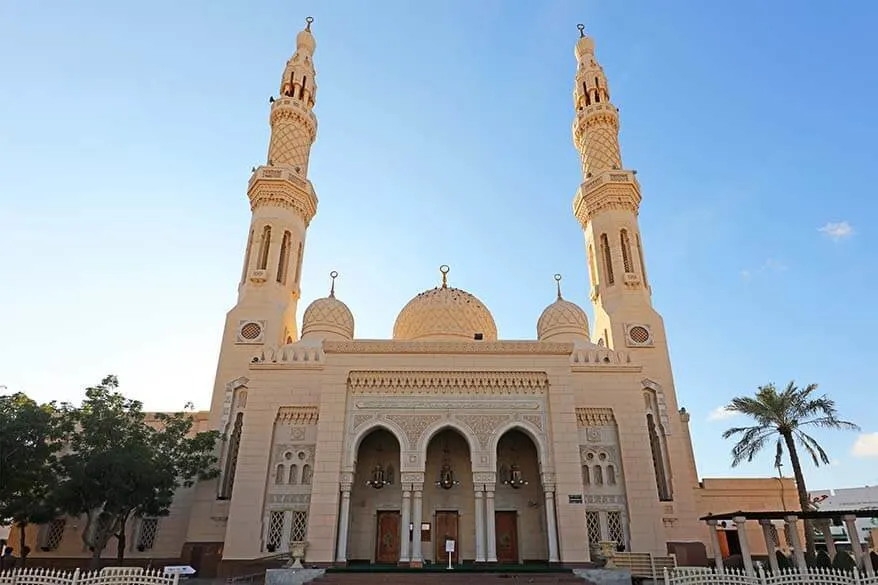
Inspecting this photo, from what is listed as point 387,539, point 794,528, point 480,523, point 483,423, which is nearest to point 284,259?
point 483,423

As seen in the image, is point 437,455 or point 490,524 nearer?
point 490,524

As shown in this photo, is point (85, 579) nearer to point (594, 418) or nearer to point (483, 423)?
point (483, 423)

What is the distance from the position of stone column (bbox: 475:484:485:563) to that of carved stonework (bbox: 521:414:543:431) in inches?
89.1

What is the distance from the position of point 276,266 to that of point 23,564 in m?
12.2

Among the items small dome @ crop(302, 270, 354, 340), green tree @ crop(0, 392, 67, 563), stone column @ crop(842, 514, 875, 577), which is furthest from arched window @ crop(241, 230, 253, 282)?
stone column @ crop(842, 514, 875, 577)

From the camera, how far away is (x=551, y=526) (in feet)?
50.5

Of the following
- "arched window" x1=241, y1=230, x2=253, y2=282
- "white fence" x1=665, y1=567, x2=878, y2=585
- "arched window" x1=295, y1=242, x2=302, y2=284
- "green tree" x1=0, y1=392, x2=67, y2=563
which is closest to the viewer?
"white fence" x1=665, y1=567, x2=878, y2=585

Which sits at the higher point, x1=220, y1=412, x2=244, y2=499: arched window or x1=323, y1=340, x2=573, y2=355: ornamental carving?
x1=323, y1=340, x2=573, y2=355: ornamental carving

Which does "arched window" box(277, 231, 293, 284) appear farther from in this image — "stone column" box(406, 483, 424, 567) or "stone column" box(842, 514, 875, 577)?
"stone column" box(842, 514, 875, 577)

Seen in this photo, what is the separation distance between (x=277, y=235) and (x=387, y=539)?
12691 mm

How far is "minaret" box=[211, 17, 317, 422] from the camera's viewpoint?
2156cm

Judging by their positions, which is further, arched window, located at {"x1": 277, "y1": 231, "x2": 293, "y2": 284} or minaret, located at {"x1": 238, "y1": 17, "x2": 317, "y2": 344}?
arched window, located at {"x1": 277, "y1": 231, "x2": 293, "y2": 284}

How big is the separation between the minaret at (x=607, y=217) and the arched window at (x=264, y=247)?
13462mm

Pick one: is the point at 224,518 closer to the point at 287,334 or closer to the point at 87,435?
the point at 87,435
